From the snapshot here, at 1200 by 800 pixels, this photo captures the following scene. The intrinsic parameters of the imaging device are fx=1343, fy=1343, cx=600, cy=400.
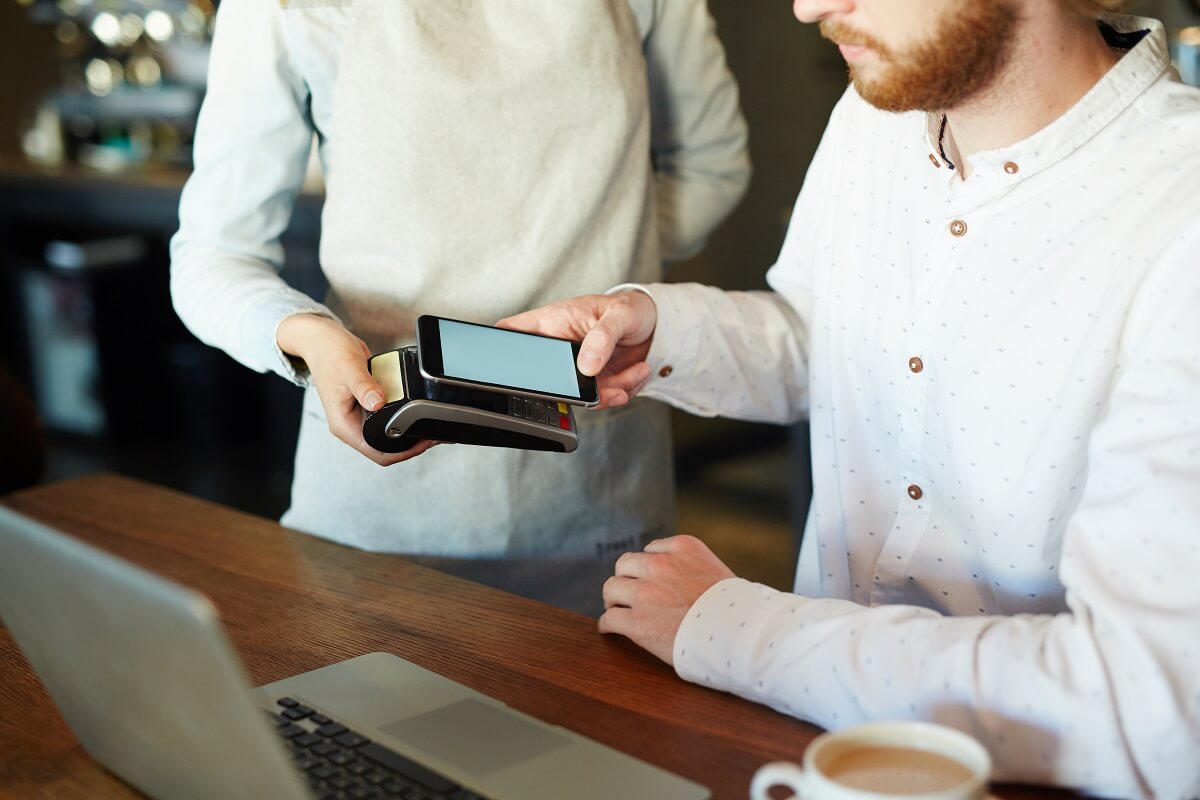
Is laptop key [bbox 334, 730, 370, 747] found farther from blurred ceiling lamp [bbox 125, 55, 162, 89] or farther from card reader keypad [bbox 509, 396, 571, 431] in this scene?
blurred ceiling lamp [bbox 125, 55, 162, 89]

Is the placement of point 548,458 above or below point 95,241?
above

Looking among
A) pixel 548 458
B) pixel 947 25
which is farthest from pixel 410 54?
pixel 947 25

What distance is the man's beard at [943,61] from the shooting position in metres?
0.97

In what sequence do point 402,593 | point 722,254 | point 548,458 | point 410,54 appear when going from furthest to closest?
point 722,254 < point 548,458 < point 410,54 < point 402,593

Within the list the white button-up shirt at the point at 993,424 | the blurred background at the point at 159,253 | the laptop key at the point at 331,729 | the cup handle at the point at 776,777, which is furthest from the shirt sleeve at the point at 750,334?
the blurred background at the point at 159,253

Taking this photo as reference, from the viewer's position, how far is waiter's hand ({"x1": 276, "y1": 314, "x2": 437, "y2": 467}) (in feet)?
3.61

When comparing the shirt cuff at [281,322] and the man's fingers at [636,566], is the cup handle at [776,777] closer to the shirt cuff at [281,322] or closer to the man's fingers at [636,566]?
the man's fingers at [636,566]

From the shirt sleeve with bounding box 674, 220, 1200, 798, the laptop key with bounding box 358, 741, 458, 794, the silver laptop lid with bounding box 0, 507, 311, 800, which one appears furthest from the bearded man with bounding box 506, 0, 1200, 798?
the silver laptop lid with bounding box 0, 507, 311, 800

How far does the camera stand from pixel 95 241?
3977 mm

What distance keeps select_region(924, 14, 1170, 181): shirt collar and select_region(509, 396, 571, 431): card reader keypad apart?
393 millimetres

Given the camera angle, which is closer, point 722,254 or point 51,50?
point 722,254

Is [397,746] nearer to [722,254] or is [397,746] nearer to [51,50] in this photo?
[722,254]

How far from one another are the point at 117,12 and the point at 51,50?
588 millimetres

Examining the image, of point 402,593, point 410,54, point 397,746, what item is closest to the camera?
point 397,746
